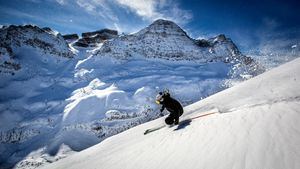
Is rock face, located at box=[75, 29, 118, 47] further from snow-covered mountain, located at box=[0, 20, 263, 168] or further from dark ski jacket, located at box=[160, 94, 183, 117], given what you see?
dark ski jacket, located at box=[160, 94, 183, 117]

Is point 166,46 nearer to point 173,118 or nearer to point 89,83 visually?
point 89,83

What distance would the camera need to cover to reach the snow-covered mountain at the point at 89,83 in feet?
43.9

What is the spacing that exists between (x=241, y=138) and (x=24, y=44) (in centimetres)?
3664

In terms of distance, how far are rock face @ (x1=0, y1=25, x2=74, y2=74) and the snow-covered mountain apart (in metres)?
0.13

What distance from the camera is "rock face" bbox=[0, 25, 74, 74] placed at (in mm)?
27719

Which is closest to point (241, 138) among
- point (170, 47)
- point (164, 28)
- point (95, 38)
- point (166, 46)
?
point (170, 47)

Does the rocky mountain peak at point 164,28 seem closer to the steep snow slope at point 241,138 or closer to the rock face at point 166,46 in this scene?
the rock face at point 166,46

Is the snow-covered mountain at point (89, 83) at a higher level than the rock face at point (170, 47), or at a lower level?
lower

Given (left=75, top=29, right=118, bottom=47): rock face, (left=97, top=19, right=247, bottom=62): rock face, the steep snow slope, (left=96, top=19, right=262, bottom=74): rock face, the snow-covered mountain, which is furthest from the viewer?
(left=75, top=29, right=118, bottom=47): rock face

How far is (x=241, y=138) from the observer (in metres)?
4.66

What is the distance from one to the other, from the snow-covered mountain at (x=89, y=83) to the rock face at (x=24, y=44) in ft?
0.43

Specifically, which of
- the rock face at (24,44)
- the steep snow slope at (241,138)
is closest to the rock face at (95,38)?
the rock face at (24,44)

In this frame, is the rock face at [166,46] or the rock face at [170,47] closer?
the rock face at [170,47]

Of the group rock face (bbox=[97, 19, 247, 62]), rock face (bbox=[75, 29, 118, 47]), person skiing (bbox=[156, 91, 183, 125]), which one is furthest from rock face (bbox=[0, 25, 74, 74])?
person skiing (bbox=[156, 91, 183, 125])
